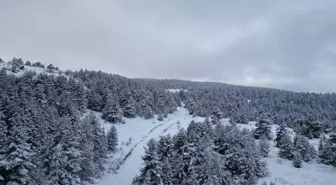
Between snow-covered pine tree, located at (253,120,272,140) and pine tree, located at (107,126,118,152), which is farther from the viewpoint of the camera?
snow-covered pine tree, located at (253,120,272,140)

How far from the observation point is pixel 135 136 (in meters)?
70.5

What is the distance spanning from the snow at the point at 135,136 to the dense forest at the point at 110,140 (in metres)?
2.49

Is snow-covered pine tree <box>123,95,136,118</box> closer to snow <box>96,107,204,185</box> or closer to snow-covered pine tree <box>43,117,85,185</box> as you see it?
snow <box>96,107,204,185</box>

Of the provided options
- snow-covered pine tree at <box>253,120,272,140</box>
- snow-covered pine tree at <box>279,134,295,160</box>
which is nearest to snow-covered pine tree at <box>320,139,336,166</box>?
snow-covered pine tree at <box>279,134,295,160</box>

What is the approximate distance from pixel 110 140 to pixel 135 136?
12.5m

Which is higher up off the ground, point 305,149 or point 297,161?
point 305,149

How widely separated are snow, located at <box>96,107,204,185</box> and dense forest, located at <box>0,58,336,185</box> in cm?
249

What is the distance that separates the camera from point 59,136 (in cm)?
3139

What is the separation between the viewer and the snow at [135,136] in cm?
4925

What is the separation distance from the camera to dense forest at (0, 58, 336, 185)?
2859 cm

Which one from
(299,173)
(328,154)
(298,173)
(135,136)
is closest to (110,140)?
(135,136)

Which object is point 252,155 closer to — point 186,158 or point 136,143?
point 186,158

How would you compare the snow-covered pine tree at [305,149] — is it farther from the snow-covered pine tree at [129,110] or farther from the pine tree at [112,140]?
the snow-covered pine tree at [129,110]

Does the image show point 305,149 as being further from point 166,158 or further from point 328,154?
point 166,158
